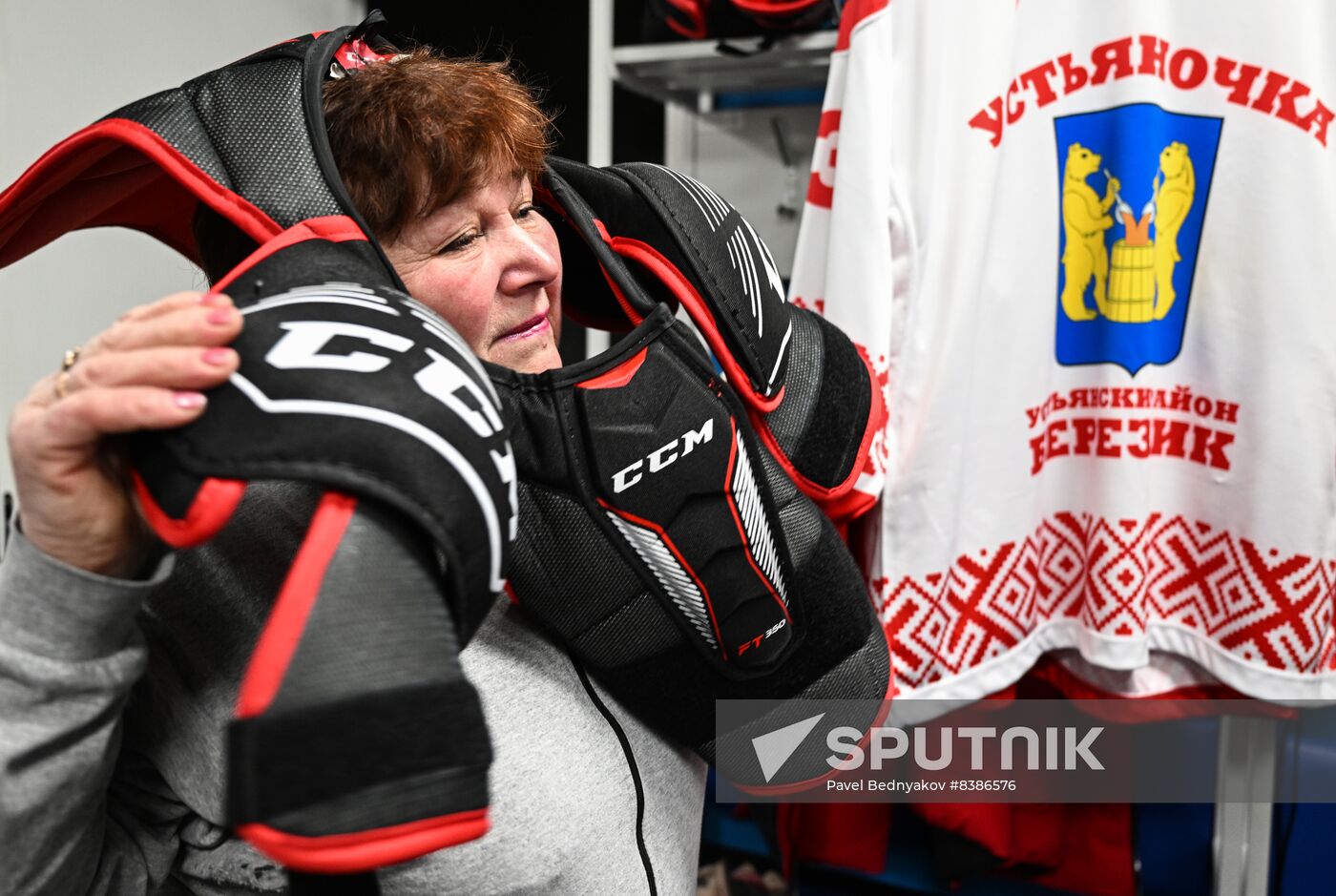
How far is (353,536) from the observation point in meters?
0.36

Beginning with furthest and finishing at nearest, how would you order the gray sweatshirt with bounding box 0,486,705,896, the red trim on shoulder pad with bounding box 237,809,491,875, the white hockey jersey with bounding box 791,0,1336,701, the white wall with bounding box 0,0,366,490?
the white wall with bounding box 0,0,366,490 < the white hockey jersey with bounding box 791,0,1336,701 < the gray sweatshirt with bounding box 0,486,705,896 < the red trim on shoulder pad with bounding box 237,809,491,875

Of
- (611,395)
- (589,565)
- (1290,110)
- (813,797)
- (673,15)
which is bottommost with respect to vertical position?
(813,797)

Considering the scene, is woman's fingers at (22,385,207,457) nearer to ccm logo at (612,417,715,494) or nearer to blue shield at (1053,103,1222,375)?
ccm logo at (612,417,715,494)

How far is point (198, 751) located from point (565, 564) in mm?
231

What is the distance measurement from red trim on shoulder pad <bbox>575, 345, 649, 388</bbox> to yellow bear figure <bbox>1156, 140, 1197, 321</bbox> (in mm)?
689

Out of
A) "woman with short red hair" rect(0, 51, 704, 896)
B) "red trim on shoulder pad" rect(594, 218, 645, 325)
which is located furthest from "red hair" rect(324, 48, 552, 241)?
"red trim on shoulder pad" rect(594, 218, 645, 325)

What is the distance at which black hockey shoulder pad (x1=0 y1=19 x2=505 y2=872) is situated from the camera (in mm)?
325

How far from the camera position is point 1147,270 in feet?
A: 3.36

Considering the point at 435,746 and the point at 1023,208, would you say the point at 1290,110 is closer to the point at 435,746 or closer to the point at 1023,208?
the point at 1023,208

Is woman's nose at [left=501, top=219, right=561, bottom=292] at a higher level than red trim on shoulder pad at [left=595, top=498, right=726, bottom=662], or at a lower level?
higher

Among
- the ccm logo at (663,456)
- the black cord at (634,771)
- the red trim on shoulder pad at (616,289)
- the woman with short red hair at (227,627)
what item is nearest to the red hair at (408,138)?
the woman with short red hair at (227,627)

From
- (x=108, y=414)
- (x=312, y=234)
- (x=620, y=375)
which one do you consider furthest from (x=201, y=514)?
(x=620, y=375)

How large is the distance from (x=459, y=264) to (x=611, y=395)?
14cm

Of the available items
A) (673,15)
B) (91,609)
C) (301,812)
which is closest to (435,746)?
(301,812)
